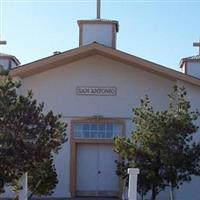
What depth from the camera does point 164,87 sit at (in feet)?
81.1

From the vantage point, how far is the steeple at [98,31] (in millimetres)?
25875

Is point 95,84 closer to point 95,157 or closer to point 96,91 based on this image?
point 96,91

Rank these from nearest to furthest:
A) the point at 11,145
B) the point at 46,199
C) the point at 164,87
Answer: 1. the point at 11,145
2. the point at 46,199
3. the point at 164,87

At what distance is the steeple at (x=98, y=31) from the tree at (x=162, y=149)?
26.5ft

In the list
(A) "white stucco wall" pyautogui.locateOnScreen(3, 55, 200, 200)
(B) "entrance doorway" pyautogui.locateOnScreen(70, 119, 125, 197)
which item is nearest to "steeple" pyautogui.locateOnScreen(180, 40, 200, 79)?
(A) "white stucco wall" pyautogui.locateOnScreen(3, 55, 200, 200)

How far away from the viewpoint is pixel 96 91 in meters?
24.6

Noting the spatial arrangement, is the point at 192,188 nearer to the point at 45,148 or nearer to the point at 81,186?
the point at 81,186

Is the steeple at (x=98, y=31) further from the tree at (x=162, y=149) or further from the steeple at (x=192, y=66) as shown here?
the tree at (x=162, y=149)

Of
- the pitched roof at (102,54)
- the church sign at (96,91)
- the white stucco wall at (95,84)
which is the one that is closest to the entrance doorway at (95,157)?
the white stucco wall at (95,84)

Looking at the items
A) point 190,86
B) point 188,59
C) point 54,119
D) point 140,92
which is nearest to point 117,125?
point 140,92

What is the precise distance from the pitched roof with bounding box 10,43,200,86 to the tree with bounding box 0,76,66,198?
352 inches

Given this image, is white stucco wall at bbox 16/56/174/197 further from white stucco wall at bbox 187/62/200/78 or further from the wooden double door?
white stucco wall at bbox 187/62/200/78

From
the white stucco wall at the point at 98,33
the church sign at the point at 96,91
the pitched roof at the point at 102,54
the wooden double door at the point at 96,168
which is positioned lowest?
the wooden double door at the point at 96,168

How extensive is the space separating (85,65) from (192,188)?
6.91 meters
